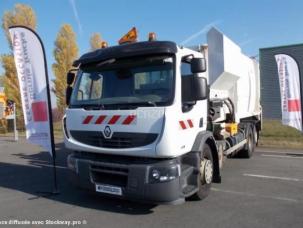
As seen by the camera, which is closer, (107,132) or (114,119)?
(114,119)

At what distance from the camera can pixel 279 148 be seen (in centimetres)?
1293

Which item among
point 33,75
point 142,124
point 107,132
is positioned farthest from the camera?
point 33,75

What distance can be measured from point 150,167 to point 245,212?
1.75 meters

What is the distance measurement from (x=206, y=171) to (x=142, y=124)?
61.3 inches

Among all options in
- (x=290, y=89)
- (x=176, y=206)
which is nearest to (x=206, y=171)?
(x=176, y=206)

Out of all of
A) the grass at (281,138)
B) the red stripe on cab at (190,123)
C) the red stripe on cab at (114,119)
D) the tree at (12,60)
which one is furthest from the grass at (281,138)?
the tree at (12,60)

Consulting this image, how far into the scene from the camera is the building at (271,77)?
75.3 ft

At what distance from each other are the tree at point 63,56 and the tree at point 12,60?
3187mm

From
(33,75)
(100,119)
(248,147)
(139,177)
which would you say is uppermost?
(33,75)

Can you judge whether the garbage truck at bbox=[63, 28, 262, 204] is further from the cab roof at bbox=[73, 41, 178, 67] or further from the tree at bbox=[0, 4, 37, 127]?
the tree at bbox=[0, 4, 37, 127]

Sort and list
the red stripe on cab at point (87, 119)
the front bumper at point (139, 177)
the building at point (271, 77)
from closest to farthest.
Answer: the front bumper at point (139, 177) → the red stripe on cab at point (87, 119) → the building at point (271, 77)

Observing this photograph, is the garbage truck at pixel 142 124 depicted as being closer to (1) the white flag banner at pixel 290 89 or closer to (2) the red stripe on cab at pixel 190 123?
(2) the red stripe on cab at pixel 190 123

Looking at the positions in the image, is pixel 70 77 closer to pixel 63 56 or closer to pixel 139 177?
pixel 139 177

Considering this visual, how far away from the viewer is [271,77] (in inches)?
938
